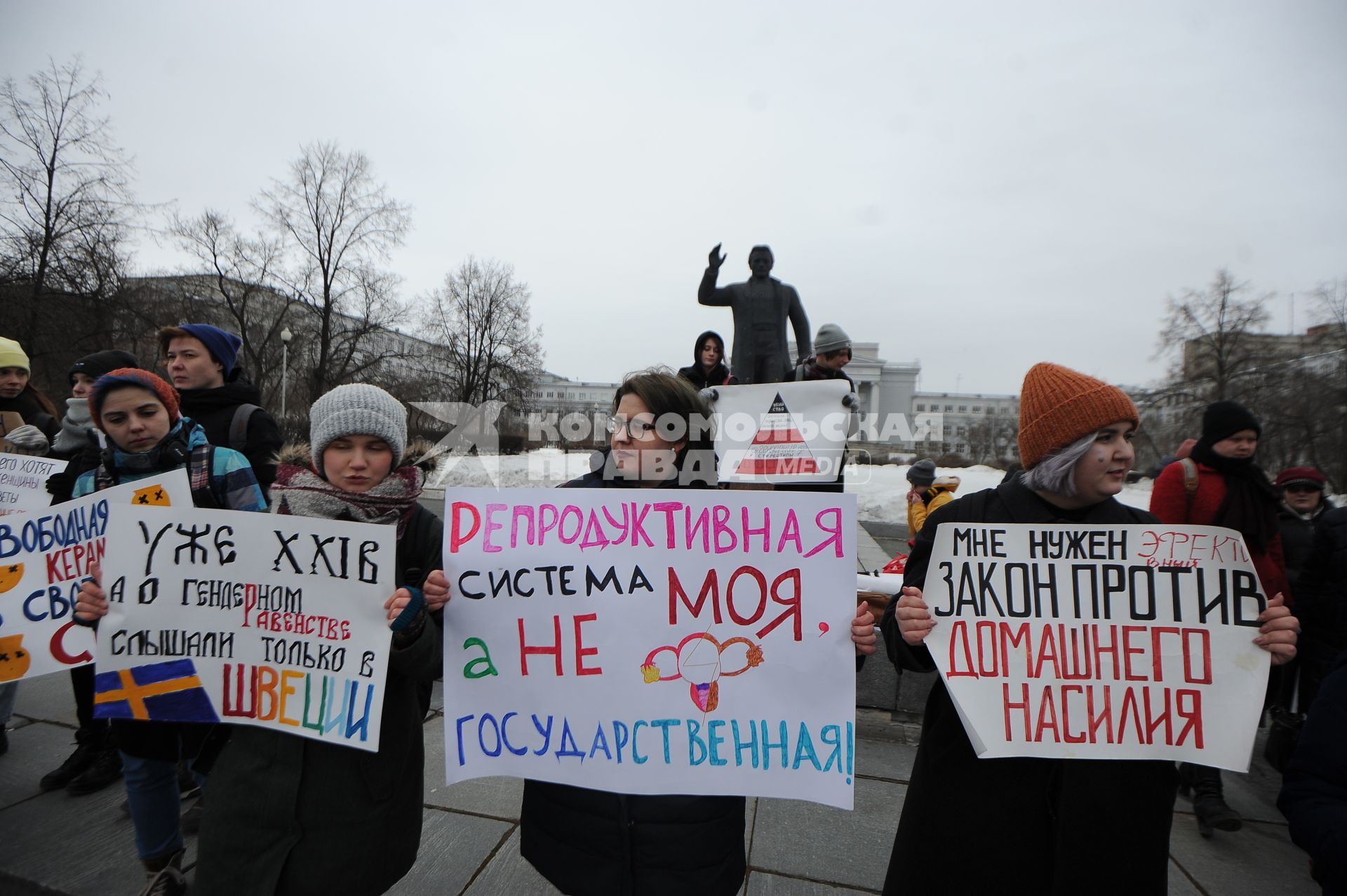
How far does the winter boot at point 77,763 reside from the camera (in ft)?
9.95

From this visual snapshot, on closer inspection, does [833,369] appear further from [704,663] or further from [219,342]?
[219,342]

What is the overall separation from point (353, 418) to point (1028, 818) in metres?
2.08

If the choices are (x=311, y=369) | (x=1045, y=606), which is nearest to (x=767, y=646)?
(x=1045, y=606)

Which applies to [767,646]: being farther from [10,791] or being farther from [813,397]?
[10,791]

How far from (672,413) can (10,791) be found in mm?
3715

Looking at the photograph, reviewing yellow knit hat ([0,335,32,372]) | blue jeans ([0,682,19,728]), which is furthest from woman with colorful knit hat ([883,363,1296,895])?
yellow knit hat ([0,335,32,372])

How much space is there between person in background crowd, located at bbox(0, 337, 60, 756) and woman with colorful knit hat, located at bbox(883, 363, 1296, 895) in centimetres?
438

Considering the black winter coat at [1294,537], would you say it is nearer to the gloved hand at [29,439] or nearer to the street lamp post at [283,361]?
the gloved hand at [29,439]

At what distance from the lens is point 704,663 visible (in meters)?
1.80

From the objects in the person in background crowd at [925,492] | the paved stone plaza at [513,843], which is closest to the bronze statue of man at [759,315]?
the person in background crowd at [925,492]

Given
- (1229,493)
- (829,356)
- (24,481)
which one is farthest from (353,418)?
(1229,493)

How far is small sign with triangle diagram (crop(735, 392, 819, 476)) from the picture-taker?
454 cm

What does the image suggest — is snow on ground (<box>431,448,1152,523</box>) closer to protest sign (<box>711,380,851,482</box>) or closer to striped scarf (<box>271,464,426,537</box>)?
protest sign (<box>711,380,851,482</box>)

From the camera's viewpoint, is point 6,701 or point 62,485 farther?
point 6,701
